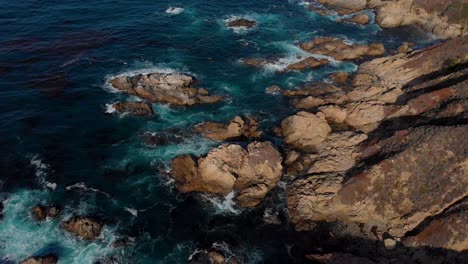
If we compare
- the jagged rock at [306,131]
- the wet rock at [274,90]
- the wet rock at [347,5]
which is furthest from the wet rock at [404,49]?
the jagged rock at [306,131]

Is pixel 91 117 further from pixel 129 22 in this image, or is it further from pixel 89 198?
pixel 129 22

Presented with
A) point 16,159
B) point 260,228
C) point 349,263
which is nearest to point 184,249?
point 260,228

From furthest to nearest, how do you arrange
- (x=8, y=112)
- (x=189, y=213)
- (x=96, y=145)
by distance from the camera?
(x=8, y=112) < (x=96, y=145) < (x=189, y=213)

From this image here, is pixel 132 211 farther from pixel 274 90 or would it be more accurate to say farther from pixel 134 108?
pixel 274 90

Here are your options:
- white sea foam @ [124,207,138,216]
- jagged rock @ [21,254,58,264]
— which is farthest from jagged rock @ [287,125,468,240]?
jagged rock @ [21,254,58,264]

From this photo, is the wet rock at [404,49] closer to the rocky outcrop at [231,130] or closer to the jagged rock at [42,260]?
the rocky outcrop at [231,130]

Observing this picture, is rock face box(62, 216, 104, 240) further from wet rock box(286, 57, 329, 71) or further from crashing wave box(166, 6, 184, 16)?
crashing wave box(166, 6, 184, 16)
